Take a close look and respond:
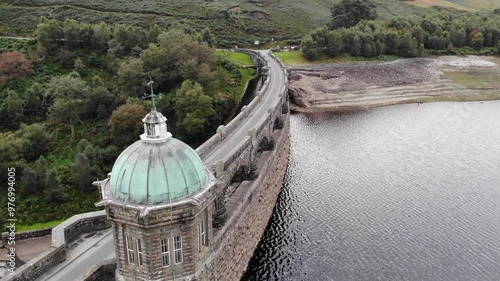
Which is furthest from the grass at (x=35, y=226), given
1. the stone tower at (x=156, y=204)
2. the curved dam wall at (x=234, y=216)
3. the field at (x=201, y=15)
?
the field at (x=201, y=15)

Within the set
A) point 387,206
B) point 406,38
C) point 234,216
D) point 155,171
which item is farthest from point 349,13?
point 155,171

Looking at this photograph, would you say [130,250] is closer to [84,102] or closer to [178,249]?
[178,249]

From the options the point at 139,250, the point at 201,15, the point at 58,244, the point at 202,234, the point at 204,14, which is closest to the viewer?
the point at 139,250

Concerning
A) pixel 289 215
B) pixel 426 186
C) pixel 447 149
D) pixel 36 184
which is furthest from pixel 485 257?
pixel 36 184

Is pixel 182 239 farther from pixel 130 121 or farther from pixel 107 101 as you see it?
pixel 107 101

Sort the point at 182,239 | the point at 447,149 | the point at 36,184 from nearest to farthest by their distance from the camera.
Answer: the point at 182,239
the point at 36,184
the point at 447,149

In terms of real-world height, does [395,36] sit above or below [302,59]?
above
